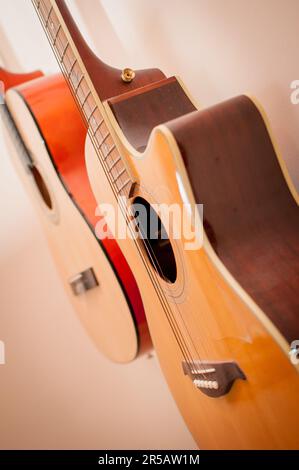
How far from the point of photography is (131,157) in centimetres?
72

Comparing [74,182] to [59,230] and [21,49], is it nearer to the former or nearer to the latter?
[59,230]

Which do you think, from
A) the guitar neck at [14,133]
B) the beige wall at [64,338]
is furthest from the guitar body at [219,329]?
the guitar neck at [14,133]

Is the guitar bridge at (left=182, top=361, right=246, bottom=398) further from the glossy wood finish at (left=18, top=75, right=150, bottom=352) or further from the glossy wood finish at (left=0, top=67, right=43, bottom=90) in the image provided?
the glossy wood finish at (left=0, top=67, right=43, bottom=90)

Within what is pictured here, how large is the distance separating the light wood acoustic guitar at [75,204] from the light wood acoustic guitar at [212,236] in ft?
0.51

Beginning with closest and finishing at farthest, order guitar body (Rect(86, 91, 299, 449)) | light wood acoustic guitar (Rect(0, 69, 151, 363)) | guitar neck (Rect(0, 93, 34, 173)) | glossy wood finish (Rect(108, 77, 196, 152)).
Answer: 1. guitar body (Rect(86, 91, 299, 449))
2. glossy wood finish (Rect(108, 77, 196, 152))
3. light wood acoustic guitar (Rect(0, 69, 151, 363))
4. guitar neck (Rect(0, 93, 34, 173))

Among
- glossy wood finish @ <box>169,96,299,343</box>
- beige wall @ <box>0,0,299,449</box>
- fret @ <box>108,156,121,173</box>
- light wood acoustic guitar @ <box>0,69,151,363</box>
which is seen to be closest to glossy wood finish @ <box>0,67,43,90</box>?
light wood acoustic guitar @ <box>0,69,151,363</box>

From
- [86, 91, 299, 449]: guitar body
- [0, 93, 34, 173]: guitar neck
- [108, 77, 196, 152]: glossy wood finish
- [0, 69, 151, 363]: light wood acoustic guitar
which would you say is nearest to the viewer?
[86, 91, 299, 449]: guitar body

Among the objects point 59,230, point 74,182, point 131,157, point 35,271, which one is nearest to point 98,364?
point 35,271

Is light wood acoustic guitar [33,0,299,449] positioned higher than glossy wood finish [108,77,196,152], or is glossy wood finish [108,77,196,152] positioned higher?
glossy wood finish [108,77,196,152]

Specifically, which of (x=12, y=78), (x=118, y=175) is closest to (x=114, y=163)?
(x=118, y=175)

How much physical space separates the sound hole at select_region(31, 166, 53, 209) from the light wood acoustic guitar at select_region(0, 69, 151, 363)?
1.4 inches

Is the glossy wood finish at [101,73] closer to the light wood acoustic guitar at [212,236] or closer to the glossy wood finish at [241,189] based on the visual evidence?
the light wood acoustic guitar at [212,236]

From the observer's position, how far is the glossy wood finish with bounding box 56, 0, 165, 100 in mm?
756
